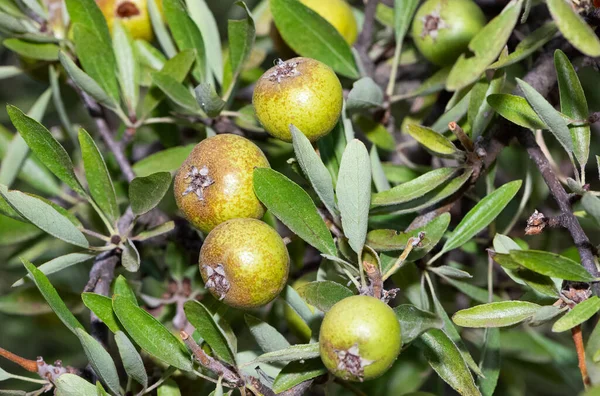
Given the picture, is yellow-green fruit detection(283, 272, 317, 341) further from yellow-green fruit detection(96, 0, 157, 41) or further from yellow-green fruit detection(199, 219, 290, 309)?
yellow-green fruit detection(96, 0, 157, 41)

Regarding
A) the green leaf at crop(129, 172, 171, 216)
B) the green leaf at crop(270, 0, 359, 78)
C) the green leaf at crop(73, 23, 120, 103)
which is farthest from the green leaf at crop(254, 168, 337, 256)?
the green leaf at crop(73, 23, 120, 103)

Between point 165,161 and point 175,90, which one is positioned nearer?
point 175,90

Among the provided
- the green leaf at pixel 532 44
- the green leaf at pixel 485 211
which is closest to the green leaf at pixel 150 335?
the green leaf at pixel 485 211

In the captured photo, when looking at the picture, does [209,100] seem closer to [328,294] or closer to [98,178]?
[98,178]

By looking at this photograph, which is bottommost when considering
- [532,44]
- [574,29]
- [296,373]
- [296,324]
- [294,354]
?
[296,324]

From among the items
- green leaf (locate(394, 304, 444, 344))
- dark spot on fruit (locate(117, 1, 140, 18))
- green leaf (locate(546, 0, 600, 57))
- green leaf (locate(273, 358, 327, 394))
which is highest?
green leaf (locate(546, 0, 600, 57))

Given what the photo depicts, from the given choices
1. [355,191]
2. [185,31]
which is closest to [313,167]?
[355,191]
